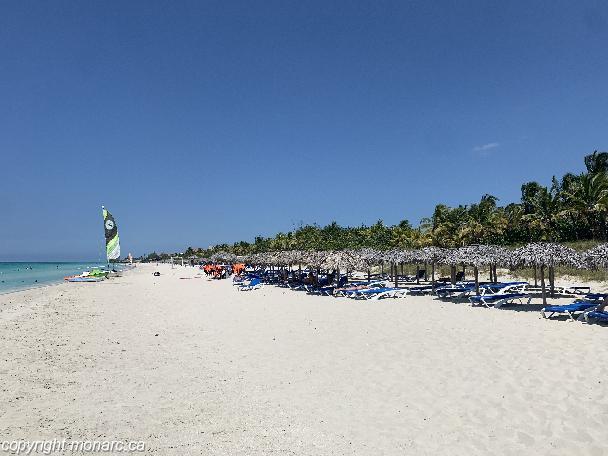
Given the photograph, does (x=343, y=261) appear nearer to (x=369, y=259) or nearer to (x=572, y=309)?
(x=369, y=259)

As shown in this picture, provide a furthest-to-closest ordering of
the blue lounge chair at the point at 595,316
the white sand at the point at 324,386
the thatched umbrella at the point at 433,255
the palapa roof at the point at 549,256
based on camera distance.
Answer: the thatched umbrella at the point at 433,255 → the palapa roof at the point at 549,256 → the blue lounge chair at the point at 595,316 → the white sand at the point at 324,386

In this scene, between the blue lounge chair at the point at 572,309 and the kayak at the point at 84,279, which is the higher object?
the blue lounge chair at the point at 572,309

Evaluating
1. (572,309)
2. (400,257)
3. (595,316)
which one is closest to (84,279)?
(400,257)

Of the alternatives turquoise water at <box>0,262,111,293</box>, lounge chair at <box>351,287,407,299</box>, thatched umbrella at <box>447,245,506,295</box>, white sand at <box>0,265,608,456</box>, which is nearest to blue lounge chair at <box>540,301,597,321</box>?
white sand at <box>0,265,608,456</box>

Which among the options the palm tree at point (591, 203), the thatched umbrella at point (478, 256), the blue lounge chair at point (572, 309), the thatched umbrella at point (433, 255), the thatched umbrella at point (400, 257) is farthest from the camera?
the palm tree at point (591, 203)

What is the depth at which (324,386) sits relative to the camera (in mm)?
6488

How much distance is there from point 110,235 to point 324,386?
151 feet

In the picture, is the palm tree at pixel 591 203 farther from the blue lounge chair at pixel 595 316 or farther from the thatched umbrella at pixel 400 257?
the blue lounge chair at pixel 595 316

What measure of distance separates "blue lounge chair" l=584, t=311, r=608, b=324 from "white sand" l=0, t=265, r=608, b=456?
53cm

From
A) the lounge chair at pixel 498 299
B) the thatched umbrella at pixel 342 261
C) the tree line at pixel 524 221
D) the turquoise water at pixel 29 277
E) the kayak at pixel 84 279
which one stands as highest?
the tree line at pixel 524 221

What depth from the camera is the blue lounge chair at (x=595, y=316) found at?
9.91m

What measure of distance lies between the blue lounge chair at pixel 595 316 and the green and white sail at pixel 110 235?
1831 inches

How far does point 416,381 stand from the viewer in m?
6.53

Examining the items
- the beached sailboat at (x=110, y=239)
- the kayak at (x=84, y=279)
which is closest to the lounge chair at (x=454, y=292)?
the kayak at (x=84, y=279)
